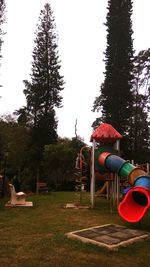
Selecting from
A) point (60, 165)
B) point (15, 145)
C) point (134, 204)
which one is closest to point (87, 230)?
point (134, 204)

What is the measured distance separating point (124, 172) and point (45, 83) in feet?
58.8

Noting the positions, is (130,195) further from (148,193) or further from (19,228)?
(19,228)

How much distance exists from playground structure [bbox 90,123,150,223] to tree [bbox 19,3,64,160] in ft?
46.5

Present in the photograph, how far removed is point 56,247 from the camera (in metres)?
5.63

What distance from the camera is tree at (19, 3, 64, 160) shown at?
84.6 feet

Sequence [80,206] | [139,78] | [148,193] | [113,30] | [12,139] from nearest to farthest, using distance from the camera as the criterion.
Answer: [148,193]
[80,206]
[113,30]
[139,78]
[12,139]

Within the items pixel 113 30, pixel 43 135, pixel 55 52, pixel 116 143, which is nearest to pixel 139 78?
pixel 113 30

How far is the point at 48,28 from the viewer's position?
27.5 meters

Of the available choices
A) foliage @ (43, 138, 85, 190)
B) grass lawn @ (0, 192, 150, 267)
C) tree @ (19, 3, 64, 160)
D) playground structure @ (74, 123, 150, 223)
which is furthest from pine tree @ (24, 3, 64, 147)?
grass lawn @ (0, 192, 150, 267)

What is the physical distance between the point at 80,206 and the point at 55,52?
61.7 ft

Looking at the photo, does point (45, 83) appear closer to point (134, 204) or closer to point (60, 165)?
point (60, 165)

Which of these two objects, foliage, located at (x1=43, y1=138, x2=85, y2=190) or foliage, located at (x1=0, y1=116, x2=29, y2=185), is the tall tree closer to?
foliage, located at (x1=43, y1=138, x2=85, y2=190)

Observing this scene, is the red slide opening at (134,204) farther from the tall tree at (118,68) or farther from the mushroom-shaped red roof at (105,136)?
the tall tree at (118,68)

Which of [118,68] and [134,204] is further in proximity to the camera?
[118,68]
